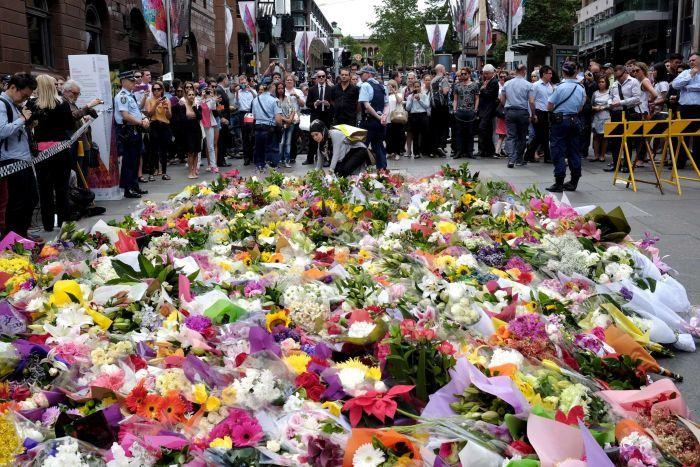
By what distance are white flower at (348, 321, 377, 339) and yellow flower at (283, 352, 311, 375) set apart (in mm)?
276

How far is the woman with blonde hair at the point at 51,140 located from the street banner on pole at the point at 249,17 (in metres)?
19.2

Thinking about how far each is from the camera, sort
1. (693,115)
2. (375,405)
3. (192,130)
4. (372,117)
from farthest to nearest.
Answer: (192,130) → (372,117) → (693,115) → (375,405)

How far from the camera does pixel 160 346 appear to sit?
3488mm

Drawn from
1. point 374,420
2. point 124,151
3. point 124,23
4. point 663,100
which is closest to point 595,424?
point 374,420

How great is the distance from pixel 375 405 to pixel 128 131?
984 cm

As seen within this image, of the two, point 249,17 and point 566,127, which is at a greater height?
point 249,17

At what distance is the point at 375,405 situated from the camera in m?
2.77

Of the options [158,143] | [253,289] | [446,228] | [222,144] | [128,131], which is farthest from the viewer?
[222,144]

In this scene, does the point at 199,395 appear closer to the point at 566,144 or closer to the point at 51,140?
the point at 51,140

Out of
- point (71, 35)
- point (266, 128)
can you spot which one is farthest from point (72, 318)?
point (71, 35)

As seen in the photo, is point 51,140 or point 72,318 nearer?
point 72,318

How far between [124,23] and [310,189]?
63.5ft

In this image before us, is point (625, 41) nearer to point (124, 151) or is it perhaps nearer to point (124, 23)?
point (124, 23)

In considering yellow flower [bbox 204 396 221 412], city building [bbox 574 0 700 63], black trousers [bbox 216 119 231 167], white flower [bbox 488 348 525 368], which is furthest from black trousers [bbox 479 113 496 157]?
yellow flower [bbox 204 396 221 412]
